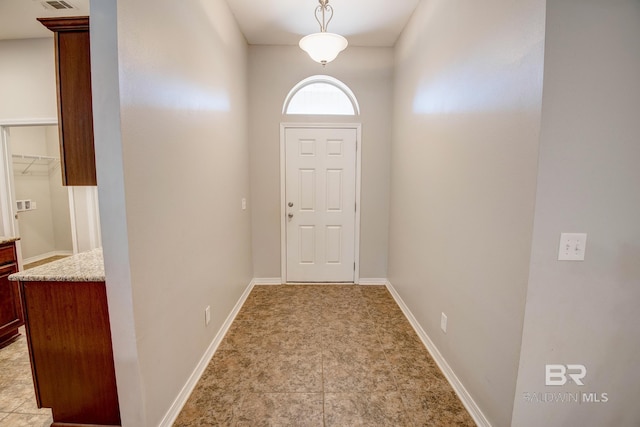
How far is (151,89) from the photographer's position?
1.33m

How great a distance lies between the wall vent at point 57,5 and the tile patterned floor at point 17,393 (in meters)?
2.91

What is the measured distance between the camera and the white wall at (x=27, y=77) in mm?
2832

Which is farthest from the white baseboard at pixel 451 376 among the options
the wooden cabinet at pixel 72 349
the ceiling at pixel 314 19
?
the ceiling at pixel 314 19

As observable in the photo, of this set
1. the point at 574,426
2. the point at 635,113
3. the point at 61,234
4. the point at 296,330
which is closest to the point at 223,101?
A: the point at 296,330

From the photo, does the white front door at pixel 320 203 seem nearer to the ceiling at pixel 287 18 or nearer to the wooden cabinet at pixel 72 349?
the ceiling at pixel 287 18

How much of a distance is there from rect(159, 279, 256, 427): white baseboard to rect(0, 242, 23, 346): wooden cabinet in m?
1.71

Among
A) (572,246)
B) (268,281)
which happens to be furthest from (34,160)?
(572,246)

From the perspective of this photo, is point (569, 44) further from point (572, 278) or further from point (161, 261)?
point (161, 261)

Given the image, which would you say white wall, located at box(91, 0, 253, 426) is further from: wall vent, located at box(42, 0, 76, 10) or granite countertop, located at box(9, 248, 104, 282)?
wall vent, located at box(42, 0, 76, 10)

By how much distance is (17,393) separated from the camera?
68.0 inches

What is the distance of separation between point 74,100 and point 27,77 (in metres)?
2.61

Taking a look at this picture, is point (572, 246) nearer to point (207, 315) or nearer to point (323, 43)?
point (323, 43)

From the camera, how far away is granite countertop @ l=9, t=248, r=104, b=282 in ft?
4.25

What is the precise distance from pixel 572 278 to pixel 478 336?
60 cm
